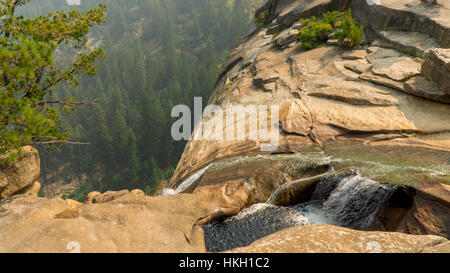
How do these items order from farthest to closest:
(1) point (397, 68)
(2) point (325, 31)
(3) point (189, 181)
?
(2) point (325, 31) → (1) point (397, 68) → (3) point (189, 181)

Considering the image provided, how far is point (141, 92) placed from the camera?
4151 inches

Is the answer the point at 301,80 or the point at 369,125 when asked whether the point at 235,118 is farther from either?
the point at 369,125

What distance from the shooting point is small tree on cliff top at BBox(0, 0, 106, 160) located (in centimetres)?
821

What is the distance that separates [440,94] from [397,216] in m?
8.40

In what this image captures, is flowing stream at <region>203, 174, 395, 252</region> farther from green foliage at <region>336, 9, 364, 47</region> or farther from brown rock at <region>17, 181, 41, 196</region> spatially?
green foliage at <region>336, 9, 364, 47</region>

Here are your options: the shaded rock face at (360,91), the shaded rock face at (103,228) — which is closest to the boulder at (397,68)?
the shaded rock face at (360,91)

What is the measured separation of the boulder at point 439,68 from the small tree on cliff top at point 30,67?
16.9 metres

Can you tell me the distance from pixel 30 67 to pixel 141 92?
336ft

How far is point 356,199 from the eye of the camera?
411 inches

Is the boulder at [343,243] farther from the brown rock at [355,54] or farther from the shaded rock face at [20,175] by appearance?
the brown rock at [355,54]

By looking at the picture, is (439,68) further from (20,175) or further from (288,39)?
(20,175)

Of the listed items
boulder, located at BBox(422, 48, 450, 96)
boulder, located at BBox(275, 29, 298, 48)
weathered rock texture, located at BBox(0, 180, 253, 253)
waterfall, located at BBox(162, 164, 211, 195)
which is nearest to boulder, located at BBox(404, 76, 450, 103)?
boulder, located at BBox(422, 48, 450, 96)

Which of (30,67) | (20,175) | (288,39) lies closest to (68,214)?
(30,67)

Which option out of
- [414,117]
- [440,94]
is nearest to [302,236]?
[414,117]
